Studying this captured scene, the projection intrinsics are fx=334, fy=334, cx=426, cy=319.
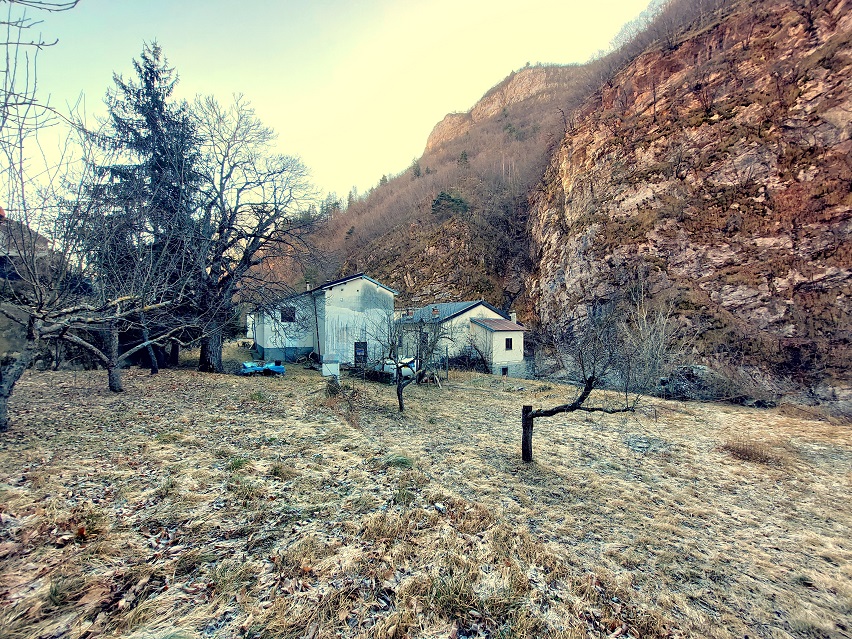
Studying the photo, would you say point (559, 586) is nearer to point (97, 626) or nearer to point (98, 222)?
point (97, 626)

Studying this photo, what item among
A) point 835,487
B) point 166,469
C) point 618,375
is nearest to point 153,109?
point 166,469

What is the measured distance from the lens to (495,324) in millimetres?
24766

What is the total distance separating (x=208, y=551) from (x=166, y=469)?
232cm

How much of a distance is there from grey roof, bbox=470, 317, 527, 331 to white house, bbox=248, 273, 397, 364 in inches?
268

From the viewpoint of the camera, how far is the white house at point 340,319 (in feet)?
65.5

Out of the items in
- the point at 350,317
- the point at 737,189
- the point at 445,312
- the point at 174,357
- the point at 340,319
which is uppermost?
the point at 737,189

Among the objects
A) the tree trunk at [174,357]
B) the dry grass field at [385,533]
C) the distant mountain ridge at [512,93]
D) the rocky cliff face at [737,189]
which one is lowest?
the dry grass field at [385,533]

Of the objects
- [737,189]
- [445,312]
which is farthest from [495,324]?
[737,189]

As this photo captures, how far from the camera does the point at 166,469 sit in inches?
197

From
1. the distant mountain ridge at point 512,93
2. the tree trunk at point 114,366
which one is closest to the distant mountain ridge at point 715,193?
the tree trunk at point 114,366

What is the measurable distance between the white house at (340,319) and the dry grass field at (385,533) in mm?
11458

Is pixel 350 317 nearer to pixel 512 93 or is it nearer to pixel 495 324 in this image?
pixel 495 324

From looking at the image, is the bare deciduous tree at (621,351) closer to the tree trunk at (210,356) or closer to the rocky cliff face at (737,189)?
the rocky cliff face at (737,189)

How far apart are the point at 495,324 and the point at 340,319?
11291 millimetres
